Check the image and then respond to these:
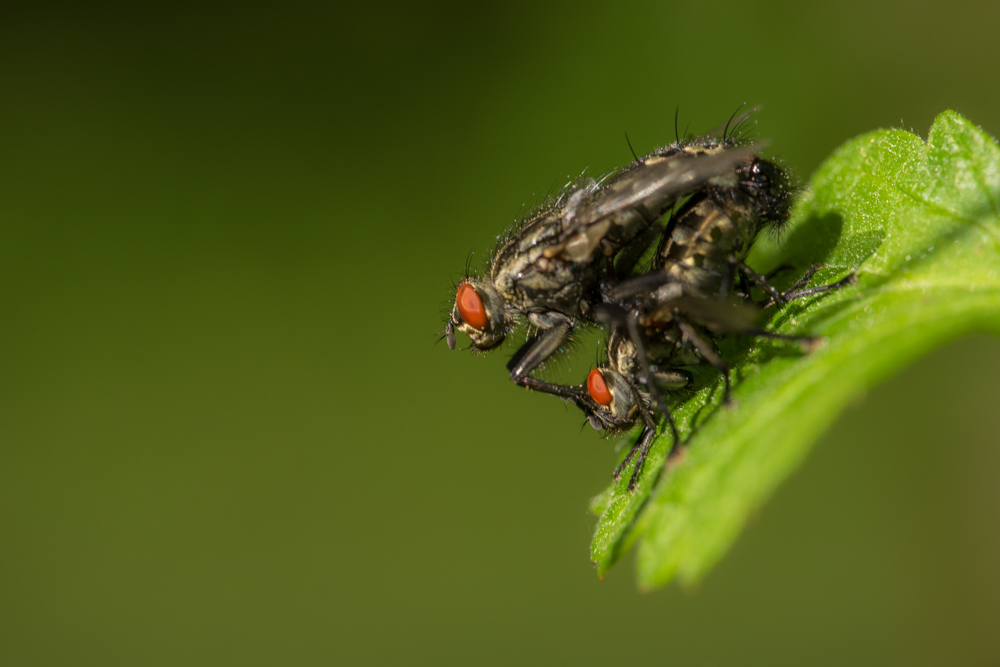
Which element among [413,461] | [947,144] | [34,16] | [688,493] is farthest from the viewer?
[413,461]

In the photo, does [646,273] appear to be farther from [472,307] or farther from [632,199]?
[472,307]

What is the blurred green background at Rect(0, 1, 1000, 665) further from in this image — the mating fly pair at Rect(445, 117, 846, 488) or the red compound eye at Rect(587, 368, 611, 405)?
the red compound eye at Rect(587, 368, 611, 405)

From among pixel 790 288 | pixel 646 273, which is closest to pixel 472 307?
pixel 646 273

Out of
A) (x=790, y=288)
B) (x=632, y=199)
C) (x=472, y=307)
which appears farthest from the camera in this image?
(x=472, y=307)

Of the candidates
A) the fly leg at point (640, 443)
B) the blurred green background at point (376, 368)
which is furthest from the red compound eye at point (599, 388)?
the blurred green background at point (376, 368)

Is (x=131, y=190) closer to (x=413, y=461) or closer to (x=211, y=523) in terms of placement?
(x=211, y=523)

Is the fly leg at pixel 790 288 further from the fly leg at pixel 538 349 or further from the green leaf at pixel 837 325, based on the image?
the fly leg at pixel 538 349

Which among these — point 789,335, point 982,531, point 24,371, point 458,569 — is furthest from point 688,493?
point 24,371
